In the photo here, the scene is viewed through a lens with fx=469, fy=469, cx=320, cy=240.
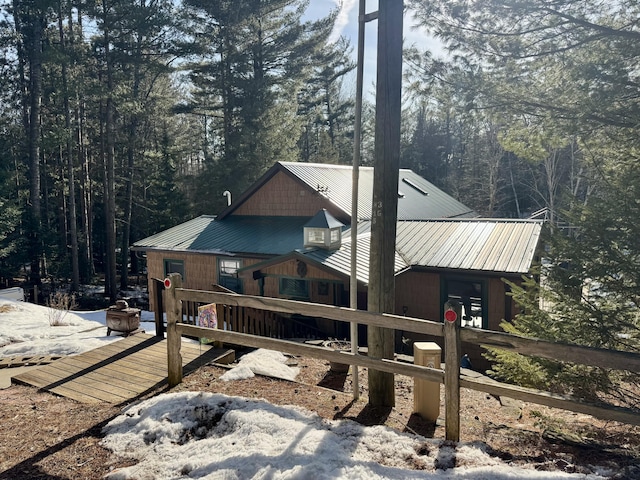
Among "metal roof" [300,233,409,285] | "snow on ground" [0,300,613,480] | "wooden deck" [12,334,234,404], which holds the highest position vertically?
"metal roof" [300,233,409,285]

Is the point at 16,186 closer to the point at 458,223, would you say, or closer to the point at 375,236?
the point at 458,223

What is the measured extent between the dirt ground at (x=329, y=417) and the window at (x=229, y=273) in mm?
9225

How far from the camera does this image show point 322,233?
1221 centimetres

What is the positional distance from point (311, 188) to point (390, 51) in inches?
451

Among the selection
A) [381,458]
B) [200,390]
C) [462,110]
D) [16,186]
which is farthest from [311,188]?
[16,186]

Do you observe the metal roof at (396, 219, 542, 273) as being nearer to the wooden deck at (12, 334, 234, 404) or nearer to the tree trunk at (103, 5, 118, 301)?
the wooden deck at (12, 334, 234, 404)

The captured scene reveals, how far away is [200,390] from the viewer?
16.9 ft

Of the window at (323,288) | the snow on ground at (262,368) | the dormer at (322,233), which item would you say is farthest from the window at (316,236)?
the snow on ground at (262,368)

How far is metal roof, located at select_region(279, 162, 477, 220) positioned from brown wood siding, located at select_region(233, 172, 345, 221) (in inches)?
13.5

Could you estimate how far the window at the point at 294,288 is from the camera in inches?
511

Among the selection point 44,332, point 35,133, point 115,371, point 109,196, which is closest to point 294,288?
point 44,332

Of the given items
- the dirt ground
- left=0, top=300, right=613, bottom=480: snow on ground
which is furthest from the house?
left=0, top=300, right=613, bottom=480: snow on ground

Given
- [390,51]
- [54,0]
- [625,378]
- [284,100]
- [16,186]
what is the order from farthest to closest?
[284,100], [16,186], [54,0], [625,378], [390,51]

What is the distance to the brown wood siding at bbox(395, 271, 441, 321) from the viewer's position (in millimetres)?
12102
